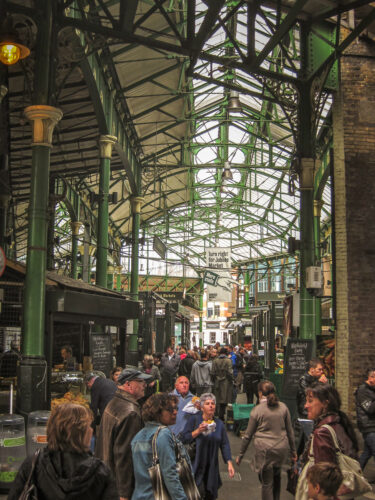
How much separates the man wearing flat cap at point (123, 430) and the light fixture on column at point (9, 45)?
5.63m

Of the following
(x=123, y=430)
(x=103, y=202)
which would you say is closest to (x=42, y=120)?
(x=103, y=202)

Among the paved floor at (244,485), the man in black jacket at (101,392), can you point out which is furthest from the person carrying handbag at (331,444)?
the man in black jacket at (101,392)

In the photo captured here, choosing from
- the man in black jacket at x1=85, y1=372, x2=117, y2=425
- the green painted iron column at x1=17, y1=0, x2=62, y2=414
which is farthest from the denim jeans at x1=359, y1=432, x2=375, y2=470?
the green painted iron column at x1=17, y1=0, x2=62, y2=414

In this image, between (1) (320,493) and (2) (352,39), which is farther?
(2) (352,39)

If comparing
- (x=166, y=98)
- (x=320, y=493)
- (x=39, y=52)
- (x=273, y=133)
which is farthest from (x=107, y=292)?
(x=273, y=133)

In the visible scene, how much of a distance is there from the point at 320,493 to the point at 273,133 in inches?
985

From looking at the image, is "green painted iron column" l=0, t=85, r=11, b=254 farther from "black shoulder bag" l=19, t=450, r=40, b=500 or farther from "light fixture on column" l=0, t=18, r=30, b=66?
"black shoulder bag" l=19, t=450, r=40, b=500

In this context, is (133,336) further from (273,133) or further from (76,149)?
(273,133)

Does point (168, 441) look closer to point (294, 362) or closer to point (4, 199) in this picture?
point (294, 362)

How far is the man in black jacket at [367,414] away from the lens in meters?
8.19

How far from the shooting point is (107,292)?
1430cm

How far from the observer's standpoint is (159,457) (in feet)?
13.3

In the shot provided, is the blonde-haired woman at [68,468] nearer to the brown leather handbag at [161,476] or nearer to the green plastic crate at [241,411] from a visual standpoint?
the brown leather handbag at [161,476]

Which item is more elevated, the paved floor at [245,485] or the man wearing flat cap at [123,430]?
the man wearing flat cap at [123,430]
